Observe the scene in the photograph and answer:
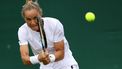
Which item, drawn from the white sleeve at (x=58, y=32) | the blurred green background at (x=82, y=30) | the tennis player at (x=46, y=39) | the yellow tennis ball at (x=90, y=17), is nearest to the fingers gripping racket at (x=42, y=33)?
the tennis player at (x=46, y=39)

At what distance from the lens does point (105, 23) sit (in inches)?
274

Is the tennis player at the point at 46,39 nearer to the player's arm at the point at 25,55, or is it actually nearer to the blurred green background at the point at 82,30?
the player's arm at the point at 25,55

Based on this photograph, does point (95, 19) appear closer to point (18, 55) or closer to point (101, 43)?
point (101, 43)

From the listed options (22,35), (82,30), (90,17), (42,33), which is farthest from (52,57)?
(82,30)

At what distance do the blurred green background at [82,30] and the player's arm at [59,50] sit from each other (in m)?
2.14

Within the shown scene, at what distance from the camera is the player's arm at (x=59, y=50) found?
15.3 ft

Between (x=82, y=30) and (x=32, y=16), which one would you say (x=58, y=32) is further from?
(x=82, y=30)

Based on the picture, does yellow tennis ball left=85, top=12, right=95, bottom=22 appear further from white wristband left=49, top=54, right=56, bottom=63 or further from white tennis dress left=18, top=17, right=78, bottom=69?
white wristband left=49, top=54, right=56, bottom=63

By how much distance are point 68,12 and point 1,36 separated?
946mm

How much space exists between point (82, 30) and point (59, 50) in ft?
7.46

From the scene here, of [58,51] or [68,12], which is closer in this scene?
[58,51]

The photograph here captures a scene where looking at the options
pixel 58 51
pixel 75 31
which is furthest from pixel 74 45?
pixel 58 51

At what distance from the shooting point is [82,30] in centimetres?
694

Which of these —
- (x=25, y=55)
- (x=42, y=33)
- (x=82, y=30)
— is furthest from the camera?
(x=82, y=30)
